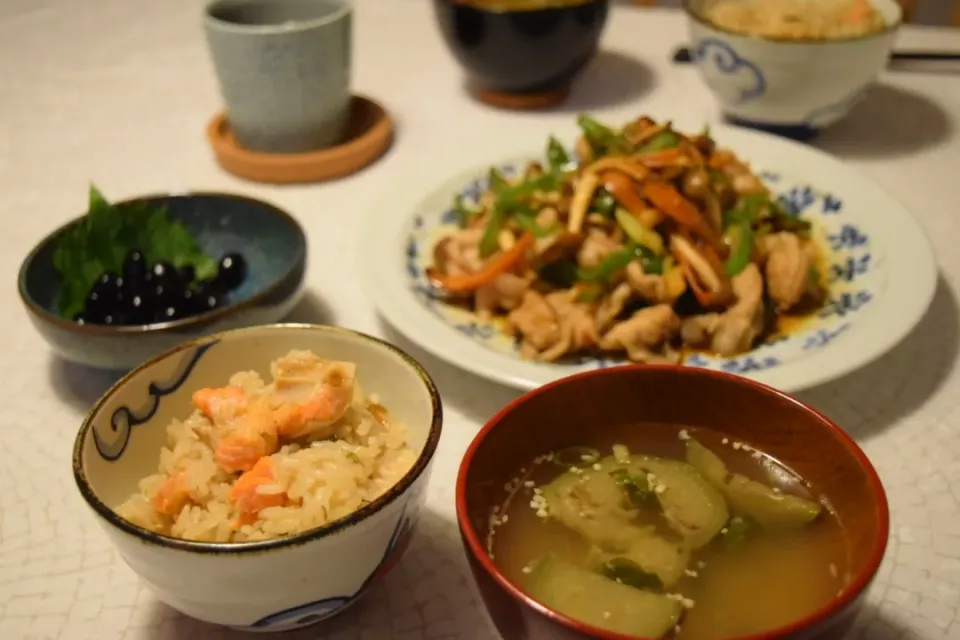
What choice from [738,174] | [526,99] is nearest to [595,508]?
[738,174]

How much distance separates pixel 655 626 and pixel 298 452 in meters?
0.38

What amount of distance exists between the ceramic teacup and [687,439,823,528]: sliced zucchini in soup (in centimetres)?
124

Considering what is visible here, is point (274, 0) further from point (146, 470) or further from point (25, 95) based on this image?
point (146, 470)

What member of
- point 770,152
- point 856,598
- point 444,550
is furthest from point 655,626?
point 770,152

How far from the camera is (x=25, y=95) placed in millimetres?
2318

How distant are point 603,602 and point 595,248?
0.73 meters

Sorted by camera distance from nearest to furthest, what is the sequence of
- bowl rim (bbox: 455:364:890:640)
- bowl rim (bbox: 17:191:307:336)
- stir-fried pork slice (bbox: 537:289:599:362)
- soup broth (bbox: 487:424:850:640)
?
bowl rim (bbox: 455:364:890:640) < soup broth (bbox: 487:424:850:640) < bowl rim (bbox: 17:191:307:336) < stir-fried pork slice (bbox: 537:289:599:362)

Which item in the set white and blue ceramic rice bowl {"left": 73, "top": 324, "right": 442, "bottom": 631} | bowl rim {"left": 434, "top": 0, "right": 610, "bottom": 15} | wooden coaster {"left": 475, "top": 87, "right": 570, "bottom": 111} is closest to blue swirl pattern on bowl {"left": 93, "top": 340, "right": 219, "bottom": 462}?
white and blue ceramic rice bowl {"left": 73, "top": 324, "right": 442, "bottom": 631}

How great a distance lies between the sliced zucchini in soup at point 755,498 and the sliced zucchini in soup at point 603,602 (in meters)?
0.14

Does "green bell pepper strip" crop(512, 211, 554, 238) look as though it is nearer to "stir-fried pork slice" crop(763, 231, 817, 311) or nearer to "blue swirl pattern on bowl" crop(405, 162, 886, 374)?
"blue swirl pattern on bowl" crop(405, 162, 886, 374)

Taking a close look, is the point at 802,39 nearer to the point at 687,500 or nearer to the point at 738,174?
the point at 738,174

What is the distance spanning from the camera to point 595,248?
1347mm

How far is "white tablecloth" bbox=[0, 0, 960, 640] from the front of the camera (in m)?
0.91

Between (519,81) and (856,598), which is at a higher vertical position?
(856,598)
